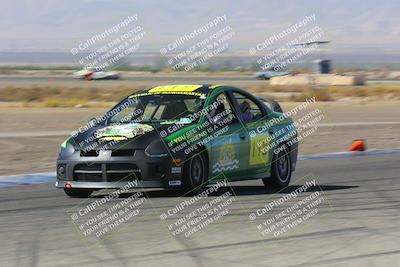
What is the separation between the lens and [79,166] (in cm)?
1094

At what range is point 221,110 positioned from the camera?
11820 mm

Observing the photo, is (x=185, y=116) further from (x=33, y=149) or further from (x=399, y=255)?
(x=33, y=149)

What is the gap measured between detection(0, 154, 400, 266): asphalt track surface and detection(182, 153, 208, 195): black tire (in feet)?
0.71

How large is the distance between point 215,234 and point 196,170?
8.53ft

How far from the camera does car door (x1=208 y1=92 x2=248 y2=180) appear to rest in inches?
447

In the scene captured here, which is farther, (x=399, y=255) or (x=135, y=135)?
(x=135, y=135)

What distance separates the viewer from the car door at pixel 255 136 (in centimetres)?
1203

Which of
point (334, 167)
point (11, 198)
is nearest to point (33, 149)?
point (334, 167)

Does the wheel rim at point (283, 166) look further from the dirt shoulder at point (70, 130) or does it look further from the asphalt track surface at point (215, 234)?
the dirt shoulder at point (70, 130)

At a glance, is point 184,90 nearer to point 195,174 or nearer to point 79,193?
point 195,174

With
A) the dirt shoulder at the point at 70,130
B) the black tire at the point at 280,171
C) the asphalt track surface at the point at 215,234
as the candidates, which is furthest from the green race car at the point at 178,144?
the dirt shoulder at the point at 70,130

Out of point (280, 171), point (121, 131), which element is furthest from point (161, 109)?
point (280, 171)

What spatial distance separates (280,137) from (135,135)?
2581mm

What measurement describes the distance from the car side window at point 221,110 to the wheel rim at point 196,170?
0.65 meters
